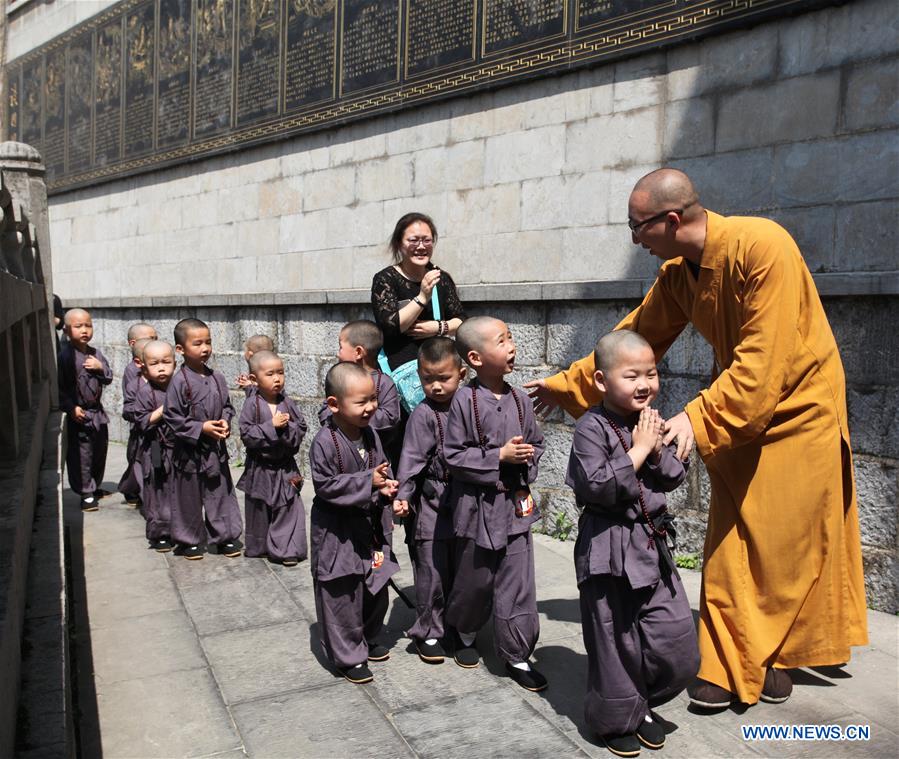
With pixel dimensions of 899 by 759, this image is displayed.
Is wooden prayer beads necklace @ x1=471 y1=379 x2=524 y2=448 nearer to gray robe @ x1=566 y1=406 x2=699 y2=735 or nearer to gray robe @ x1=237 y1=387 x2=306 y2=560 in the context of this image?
gray robe @ x1=566 y1=406 x2=699 y2=735

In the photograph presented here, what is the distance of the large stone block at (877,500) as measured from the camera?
4418 millimetres

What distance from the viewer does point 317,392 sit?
8.24m

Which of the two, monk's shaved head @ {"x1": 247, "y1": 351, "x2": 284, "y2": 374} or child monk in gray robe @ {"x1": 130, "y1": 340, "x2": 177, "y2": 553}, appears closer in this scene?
monk's shaved head @ {"x1": 247, "y1": 351, "x2": 284, "y2": 374}

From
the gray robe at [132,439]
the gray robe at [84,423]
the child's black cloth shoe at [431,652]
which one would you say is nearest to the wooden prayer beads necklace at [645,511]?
the child's black cloth shoe at [431,652]

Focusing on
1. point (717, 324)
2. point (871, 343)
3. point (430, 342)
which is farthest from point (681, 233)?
point (871, 343)

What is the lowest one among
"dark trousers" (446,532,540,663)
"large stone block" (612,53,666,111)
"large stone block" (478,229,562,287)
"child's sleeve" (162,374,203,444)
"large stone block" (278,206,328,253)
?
"dark trousers" (446,532,540,663)

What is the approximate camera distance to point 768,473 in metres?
3.39

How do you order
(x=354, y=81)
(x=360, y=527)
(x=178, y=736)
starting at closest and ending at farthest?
(x=178, y=736) < (x=360, y=527) < (x=354, y=81)

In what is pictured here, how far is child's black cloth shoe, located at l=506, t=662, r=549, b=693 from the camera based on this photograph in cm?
361

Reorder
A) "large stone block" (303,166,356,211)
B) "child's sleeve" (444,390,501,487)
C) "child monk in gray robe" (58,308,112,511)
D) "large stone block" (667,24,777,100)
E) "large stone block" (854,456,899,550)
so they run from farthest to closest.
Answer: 1. "large stone block" (303,166,356,211)
2. "child monk in gray robe" (58,308,112,511)
3. "large stone block" (667,24,777,100)
4. "large stone block" (854,456,899,550)
5. "child's sleeve" (444,390,501,487)

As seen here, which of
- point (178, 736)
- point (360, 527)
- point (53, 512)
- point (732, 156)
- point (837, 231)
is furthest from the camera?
point (732, 156)

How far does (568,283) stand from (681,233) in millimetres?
2404

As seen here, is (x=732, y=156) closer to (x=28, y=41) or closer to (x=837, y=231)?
(x=837, y=231)

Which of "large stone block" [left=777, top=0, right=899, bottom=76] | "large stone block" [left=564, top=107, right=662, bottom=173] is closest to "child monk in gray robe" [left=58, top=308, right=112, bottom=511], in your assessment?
"large stone block" [left=564, top=107, right=662, bottom=173]
